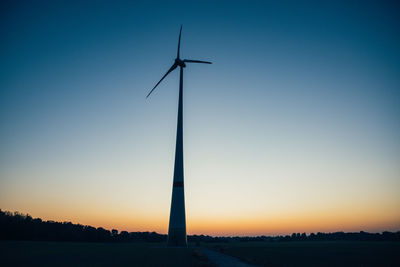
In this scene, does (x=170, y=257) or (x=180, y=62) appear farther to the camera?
(x=180, y=62)

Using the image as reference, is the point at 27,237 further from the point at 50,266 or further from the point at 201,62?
the point at 50,266

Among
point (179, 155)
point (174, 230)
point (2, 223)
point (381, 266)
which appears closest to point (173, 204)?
point (174, 230)

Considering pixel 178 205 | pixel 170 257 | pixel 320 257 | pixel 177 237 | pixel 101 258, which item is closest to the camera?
pixel 170 257

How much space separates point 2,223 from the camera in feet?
405

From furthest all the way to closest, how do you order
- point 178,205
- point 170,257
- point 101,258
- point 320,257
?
point 178,205
point 320,257
point 101,258
point 170,257

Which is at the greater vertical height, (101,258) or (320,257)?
(101,258)

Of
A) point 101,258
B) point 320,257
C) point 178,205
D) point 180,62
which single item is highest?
point 180,62

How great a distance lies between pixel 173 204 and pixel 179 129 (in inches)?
603

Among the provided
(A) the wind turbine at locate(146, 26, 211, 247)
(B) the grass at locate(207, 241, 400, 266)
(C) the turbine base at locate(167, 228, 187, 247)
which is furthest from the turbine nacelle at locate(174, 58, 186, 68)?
(B) the grass at locate(207, 241, 400, 266)

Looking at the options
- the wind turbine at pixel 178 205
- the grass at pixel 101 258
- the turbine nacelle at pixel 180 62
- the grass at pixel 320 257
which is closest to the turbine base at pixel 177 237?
the wind turbine at pixel 178 205

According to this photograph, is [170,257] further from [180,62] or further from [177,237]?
[180,62]

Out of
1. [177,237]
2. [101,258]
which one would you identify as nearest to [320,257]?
[177,237]

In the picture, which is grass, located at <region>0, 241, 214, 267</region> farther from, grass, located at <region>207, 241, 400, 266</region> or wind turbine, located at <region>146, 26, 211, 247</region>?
grass, located at <region>207, 241, 400, 266</region>

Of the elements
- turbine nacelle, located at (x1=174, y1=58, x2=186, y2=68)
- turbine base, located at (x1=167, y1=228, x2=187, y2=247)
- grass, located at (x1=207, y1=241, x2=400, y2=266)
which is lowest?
grass, located at (x1=207, y1=241, x2=400, y2=266)
